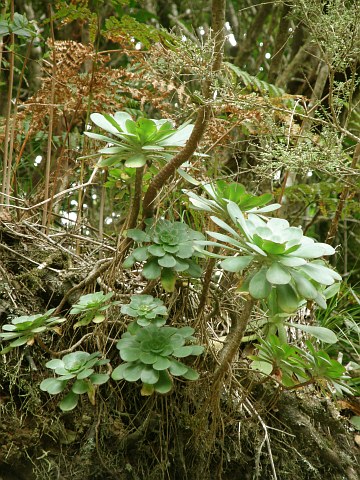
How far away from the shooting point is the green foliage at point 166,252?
131 centimetres

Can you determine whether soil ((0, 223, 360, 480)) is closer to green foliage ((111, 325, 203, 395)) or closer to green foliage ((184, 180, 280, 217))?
green foliage ((111, 325, 203, 395))

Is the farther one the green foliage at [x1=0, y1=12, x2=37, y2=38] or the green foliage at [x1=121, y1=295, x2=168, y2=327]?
the green foliage at [x1=0, y1=12, x2=37, y2=38]

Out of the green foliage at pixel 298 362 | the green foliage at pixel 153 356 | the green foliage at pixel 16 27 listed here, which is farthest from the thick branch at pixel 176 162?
the green foliage at pixel 16 27

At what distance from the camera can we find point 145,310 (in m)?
1.30

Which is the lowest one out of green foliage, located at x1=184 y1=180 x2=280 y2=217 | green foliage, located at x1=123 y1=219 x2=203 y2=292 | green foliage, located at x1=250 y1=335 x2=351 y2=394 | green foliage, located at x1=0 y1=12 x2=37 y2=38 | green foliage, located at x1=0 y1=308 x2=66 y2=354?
green foliage, located at x1=250 y1=335 x2=351 y2=394

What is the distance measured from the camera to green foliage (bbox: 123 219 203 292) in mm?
1311

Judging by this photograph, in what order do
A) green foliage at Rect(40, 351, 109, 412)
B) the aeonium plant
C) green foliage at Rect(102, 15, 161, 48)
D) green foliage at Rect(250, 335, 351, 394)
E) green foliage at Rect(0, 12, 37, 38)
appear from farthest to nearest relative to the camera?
green foliage at Rect(102, 15, 161, 48), green foliage at Rect(0, 12, 37, 38), green foliage at Rect(250, 335, 351, 394), green foliage at Rect(40, 351, 109, 412), the aeonium plant

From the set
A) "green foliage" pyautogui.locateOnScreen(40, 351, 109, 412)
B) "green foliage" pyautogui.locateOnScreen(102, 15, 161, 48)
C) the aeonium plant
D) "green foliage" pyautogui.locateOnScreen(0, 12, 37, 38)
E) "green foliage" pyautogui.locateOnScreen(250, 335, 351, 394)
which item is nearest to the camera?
the aeonium plant

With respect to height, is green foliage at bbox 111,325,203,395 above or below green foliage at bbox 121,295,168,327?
below

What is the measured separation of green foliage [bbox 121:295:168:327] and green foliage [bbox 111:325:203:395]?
0.07 feet

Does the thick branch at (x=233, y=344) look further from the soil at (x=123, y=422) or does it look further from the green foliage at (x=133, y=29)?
the green foliage at (x=133, y=29)

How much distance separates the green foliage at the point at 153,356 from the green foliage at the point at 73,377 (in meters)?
0.07

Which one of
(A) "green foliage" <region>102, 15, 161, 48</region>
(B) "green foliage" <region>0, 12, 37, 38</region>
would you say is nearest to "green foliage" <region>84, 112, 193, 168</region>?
(B) "green foliage" <region>0, 12, 37, 38</region>

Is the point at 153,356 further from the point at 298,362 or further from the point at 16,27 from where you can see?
the point at 16,27
